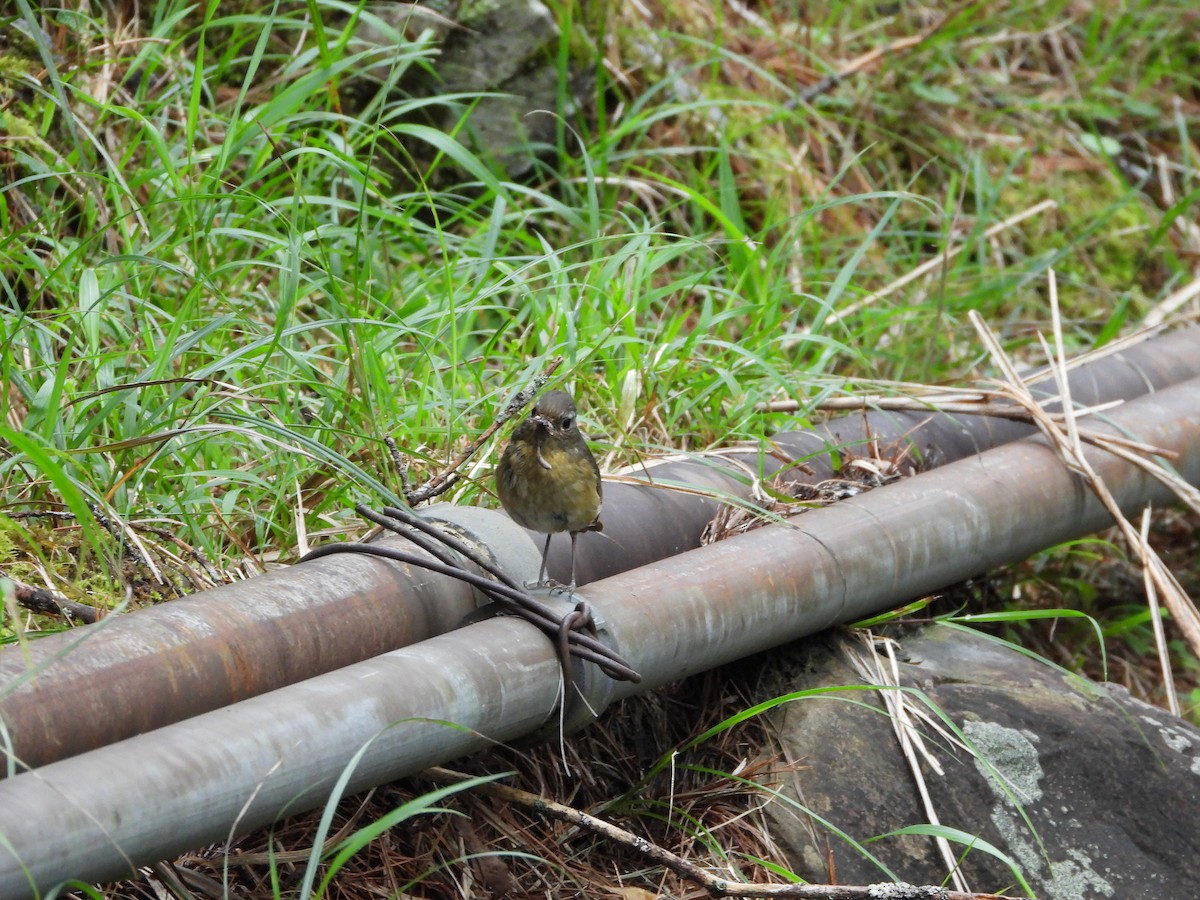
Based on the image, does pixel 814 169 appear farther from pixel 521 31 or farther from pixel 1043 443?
pixel 1043 443

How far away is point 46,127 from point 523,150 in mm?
1736

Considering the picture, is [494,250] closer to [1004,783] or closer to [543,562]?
[543,562]

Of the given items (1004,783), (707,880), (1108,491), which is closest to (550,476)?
(707,880)

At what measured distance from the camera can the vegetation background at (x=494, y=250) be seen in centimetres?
287

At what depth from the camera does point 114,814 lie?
1.62 metres

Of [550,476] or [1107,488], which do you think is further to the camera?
[1107,488]

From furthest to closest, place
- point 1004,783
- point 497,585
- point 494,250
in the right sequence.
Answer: point 494,250, point 1004,783, point 497,585

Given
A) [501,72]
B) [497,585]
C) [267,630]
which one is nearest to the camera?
[267,630]

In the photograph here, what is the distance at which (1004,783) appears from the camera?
8.05 ft

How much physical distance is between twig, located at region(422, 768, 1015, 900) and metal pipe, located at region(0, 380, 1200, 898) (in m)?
0.20

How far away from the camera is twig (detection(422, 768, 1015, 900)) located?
2205mm

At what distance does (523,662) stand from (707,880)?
512 millimetres

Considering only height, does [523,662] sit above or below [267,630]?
below

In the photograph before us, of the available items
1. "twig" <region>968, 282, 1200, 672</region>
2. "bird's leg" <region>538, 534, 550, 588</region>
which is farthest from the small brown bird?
"twig" <region>968, 282, 1200, 672</region>
